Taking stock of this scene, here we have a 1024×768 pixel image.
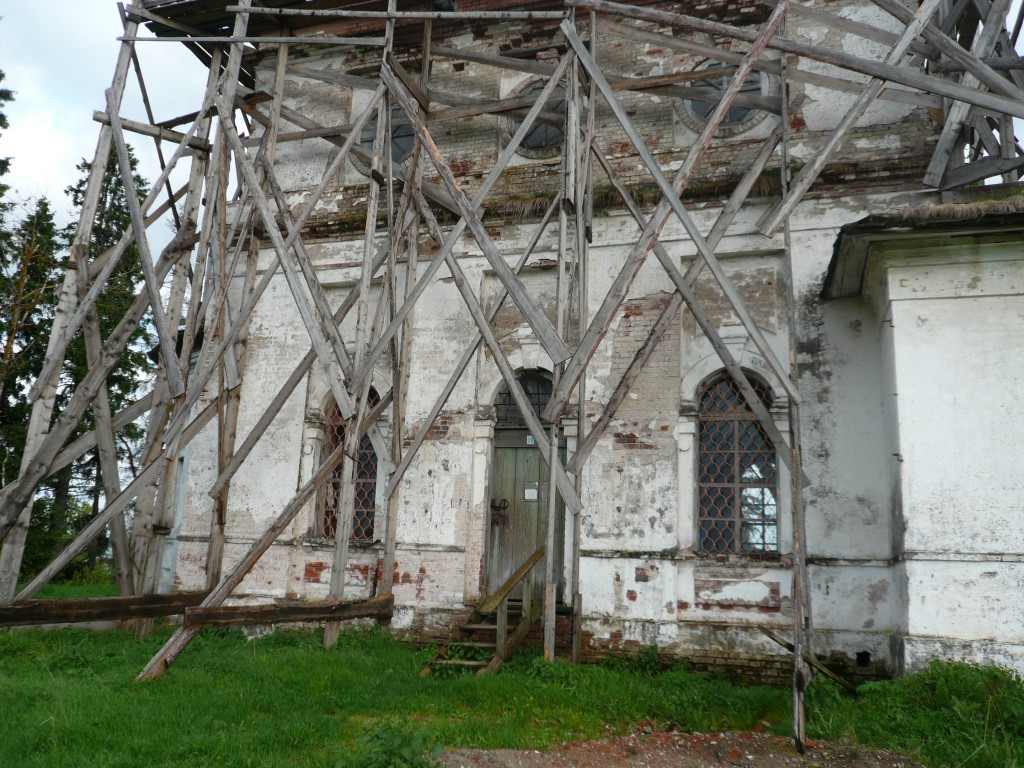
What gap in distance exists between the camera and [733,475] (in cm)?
847

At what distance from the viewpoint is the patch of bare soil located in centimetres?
484

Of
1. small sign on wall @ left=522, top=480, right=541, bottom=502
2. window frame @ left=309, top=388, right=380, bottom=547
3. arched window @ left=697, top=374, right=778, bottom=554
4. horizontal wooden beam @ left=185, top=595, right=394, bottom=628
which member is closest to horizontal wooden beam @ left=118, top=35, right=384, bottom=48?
window frame @ left=309, top=388, right=380, bottom=547

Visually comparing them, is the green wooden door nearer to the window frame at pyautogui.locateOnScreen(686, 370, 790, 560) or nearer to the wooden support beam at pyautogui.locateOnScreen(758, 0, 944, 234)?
the window frame at pyautogui.locateOnScreen(686, 370, 790, 560)

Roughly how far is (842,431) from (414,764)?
5.69m

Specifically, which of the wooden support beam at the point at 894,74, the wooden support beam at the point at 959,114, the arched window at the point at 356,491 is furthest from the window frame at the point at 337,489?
the wooden support beam at the point at 959,114

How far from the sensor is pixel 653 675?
7.76m

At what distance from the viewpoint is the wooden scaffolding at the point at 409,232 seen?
6.40 m

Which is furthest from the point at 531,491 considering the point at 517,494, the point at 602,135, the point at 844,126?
the point at 844,126

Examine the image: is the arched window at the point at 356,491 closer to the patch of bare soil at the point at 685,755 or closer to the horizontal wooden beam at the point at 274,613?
the horizontal wooden beam at the point at 274,613

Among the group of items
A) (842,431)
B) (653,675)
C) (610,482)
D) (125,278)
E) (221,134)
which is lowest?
(653,675)

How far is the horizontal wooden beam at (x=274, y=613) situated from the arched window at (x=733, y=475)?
3.76m

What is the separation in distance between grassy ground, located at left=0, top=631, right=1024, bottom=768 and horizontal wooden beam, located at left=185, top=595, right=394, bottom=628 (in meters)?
0.50

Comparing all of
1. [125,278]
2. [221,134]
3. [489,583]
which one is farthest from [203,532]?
[125,278]

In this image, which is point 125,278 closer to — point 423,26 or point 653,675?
point 423,26
